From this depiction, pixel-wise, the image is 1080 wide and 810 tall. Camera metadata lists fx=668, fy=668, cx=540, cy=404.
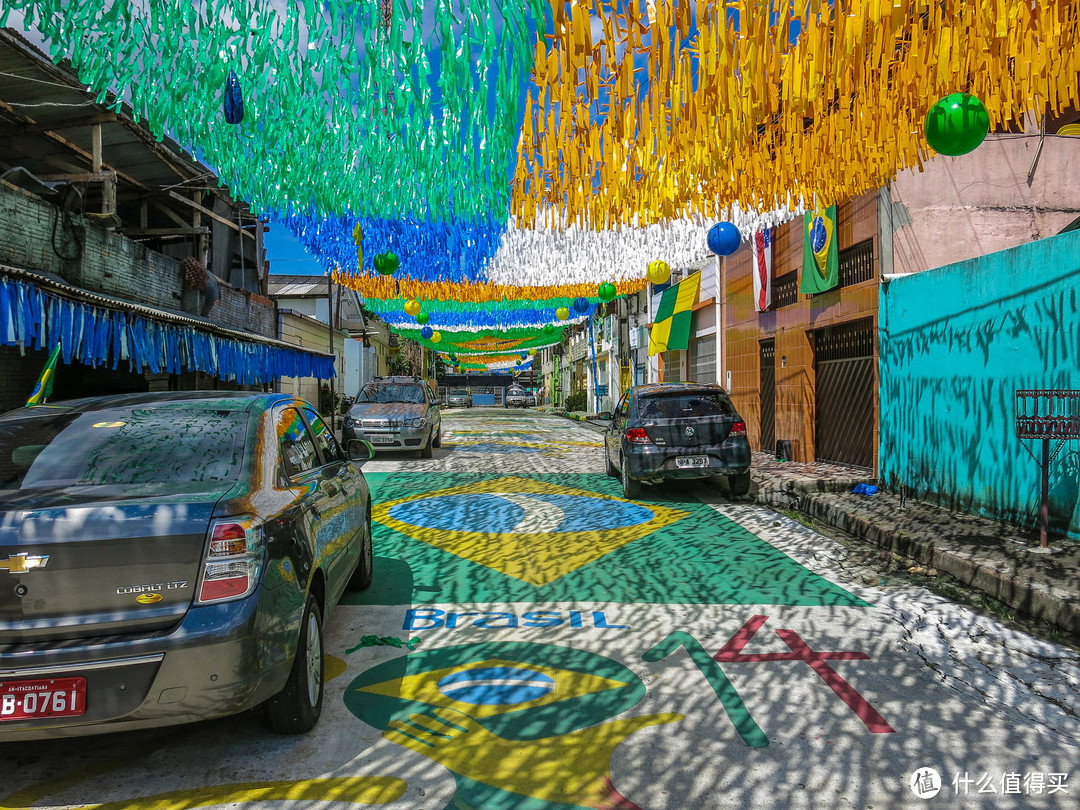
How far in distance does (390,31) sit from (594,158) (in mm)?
2418

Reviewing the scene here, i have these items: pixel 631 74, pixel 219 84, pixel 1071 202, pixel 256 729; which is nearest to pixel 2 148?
pixel 219 84

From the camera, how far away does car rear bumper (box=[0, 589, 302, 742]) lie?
2.41m

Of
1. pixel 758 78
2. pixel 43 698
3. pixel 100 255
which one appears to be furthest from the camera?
pixel 100 255

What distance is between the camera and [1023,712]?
329 cm

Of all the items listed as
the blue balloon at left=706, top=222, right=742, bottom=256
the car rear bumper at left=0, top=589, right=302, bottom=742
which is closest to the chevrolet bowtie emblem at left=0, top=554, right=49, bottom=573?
the car rear bumper at left=0, top=589, right=302, bottom=742

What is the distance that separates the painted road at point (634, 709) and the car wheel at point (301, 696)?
0.08 meters

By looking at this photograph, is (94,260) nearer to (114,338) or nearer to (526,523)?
(114,338)

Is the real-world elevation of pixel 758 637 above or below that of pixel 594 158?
below

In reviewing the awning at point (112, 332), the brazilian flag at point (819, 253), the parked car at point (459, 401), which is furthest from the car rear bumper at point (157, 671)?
the parked car at point (459, 401)

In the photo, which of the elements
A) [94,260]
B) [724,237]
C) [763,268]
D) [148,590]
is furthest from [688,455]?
[94,260]

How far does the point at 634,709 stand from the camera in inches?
130

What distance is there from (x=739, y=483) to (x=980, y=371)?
3.43 metres

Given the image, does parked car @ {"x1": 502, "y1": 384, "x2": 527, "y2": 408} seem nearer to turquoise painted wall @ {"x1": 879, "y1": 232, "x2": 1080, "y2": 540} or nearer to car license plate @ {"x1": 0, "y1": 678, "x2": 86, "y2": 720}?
turquoise painted wall @ {"x1": 879, "y1": 232, "x2": 1080, "y2": 540}

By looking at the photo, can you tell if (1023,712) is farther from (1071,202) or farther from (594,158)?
(1071,202)
